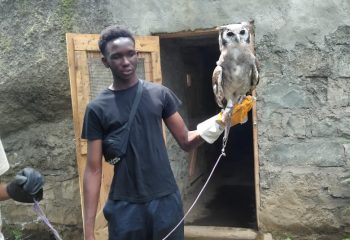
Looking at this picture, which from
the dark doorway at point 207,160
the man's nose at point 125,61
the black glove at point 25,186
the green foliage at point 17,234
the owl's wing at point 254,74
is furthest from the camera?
the dark doorway at point 207,160

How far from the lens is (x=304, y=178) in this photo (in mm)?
3934

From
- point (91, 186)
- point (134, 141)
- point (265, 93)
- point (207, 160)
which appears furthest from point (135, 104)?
point (207, 160)

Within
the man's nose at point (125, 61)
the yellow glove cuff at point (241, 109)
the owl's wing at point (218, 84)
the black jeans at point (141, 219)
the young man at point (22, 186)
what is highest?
the man's nose at point (125, 61)

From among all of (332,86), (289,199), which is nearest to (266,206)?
(289,199)

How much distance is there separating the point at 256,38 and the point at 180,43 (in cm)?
182

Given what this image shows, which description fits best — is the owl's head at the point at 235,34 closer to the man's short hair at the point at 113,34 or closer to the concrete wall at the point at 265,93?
the man's short hair at the point at 113,34

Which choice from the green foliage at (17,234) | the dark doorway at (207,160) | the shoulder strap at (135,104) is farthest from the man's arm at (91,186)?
the dark doorway at (207,160)

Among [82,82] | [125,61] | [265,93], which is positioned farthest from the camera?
[265,93]

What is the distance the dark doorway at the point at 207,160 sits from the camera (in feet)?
16.7

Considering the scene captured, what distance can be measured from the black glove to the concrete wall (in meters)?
2.46

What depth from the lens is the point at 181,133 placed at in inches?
91.6

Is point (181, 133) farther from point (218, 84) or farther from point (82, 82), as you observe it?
point (82, 82)

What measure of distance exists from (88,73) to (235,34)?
162 centimetres

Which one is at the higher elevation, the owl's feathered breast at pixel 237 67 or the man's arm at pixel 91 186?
the owl's feathered breast at pixel 237 67
